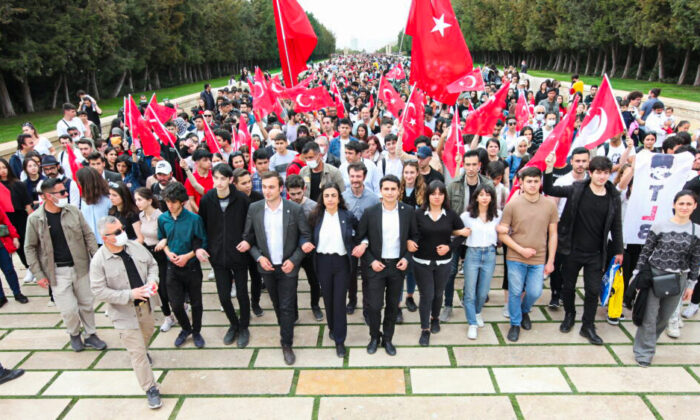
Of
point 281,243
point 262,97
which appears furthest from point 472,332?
point 262,97

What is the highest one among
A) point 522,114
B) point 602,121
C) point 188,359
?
point 602,121

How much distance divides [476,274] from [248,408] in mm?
2621

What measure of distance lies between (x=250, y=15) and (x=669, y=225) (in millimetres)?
68252

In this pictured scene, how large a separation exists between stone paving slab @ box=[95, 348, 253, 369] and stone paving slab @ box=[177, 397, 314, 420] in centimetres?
56

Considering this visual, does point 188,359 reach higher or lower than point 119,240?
lower

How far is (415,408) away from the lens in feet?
12.8

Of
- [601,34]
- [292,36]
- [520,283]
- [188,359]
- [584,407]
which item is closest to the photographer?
[584,407]

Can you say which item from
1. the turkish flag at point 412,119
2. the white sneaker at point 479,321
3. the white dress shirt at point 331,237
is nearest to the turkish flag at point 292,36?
the turkish flag at point 412,119

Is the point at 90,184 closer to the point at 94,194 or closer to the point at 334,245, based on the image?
the point at 94,194

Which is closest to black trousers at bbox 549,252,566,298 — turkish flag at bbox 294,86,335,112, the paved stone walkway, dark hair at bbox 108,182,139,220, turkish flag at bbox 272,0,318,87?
the paved stone walkway

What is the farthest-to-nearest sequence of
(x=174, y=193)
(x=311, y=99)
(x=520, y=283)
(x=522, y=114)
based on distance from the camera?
(x=522, y=114)
(x=311, y=99)
(x=520, y=283)
(x=174, y=193)

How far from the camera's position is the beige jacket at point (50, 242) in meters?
4.68

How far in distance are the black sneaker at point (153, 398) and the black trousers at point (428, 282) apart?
2617mm

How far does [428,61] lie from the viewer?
250 inches
